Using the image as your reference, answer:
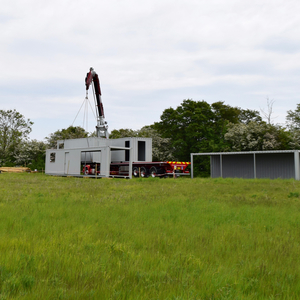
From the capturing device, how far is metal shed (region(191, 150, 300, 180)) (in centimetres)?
2405

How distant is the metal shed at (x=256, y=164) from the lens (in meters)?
24.0

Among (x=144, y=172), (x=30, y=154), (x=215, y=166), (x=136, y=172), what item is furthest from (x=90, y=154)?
(x=30, y=154)

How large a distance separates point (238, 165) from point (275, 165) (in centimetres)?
331

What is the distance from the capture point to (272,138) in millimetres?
30797

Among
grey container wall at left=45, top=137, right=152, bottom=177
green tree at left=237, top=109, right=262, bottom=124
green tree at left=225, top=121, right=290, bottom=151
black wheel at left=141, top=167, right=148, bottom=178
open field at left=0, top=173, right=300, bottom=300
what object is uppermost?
green tree at left=237, top=109, right=262, bottom=124

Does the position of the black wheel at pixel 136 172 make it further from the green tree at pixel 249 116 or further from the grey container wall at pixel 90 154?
the green tree at pixel 249 116

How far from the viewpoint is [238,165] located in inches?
1074

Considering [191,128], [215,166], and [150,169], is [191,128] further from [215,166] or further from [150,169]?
[150,169]

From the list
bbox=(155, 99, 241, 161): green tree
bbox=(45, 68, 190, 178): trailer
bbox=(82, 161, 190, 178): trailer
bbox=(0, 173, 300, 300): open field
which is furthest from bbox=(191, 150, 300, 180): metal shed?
bbox=(0, 173, 300, 300): open field

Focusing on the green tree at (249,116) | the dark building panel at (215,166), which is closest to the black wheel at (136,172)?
the dark building panel at (215,166)

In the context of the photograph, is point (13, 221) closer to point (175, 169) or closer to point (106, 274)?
point (106, 274)

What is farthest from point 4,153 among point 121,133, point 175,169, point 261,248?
point 261,248

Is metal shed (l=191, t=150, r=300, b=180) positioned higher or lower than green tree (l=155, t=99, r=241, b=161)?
lower

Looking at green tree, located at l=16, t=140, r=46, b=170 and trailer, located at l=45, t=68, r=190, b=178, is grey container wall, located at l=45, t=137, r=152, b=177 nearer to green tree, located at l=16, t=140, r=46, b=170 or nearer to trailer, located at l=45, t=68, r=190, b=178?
trailer, located at l=45, t=68, r=190, b=178
